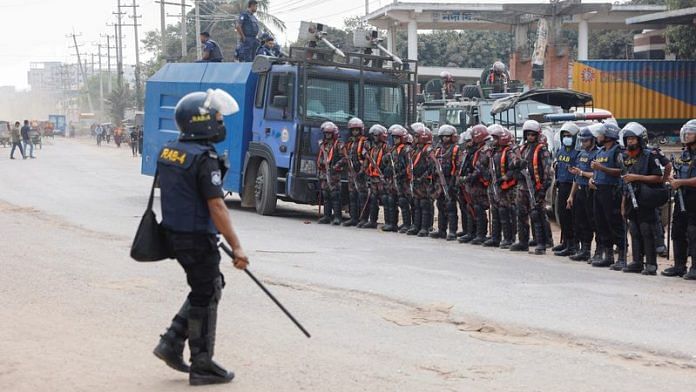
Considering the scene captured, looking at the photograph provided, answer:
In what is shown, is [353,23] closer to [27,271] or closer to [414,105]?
[414,105]

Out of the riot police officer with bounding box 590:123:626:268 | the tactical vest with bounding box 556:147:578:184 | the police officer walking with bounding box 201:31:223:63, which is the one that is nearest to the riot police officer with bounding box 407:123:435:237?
the tactical vest with bounding box 556:147:578:184

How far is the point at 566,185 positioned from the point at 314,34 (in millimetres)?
6329

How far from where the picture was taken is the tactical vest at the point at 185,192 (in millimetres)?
6141

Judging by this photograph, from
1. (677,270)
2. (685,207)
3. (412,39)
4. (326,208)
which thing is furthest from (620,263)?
(412,39)

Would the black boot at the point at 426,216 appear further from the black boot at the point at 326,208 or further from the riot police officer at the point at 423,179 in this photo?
the black boot at the point at 326,208

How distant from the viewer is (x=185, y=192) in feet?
20.2

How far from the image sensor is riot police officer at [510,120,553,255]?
13680mm

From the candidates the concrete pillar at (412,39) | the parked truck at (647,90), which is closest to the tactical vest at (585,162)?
the parked truck at (647,90)

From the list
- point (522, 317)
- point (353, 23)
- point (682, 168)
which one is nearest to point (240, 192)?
point (682, 168)

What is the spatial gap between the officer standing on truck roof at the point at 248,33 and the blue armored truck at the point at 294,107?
0.66 metres

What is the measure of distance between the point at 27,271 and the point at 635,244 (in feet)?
22.9

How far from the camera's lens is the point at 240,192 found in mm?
18984

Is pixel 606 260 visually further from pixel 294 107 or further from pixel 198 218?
pixel 198 218

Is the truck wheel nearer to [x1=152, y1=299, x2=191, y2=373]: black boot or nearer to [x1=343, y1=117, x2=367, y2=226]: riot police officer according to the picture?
[x1=343, y1=117, x2=367, y2=226]: riot police officer
